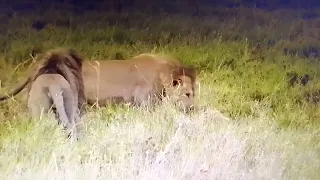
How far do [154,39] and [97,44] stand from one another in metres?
0.16

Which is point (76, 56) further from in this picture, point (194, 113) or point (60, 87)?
point (194, 113)

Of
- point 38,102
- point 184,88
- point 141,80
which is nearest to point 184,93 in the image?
point 184,88

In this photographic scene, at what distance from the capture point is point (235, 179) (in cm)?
162

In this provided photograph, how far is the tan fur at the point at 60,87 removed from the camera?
161 centimetres

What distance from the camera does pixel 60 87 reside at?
1635mm

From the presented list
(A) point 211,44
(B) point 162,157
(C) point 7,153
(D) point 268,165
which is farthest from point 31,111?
(D) point 268,165

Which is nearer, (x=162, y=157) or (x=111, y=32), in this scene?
(x=162, y=157)

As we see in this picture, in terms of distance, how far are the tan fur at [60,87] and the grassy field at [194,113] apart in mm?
28

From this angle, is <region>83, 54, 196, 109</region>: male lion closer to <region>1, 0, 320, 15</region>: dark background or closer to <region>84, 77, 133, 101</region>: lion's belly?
<region>84, 77, 133, 101</region>: lion's belly

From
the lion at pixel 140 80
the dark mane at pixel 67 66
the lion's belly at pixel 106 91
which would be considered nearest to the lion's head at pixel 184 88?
the lion at pixel 140 80

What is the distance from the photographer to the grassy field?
5.11 ft

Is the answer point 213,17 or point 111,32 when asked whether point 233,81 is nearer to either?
point 213,17

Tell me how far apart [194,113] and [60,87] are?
1.20 ft

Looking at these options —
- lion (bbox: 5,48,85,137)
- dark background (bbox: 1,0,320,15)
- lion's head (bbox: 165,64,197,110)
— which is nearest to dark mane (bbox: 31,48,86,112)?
lion (bbox: 5,48,85,137)
